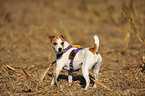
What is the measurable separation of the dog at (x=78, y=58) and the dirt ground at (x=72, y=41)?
1.40 feet

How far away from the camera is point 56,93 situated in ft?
11.5

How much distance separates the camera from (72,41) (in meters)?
8.08

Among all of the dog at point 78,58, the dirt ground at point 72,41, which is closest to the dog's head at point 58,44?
the dog at point 78,58

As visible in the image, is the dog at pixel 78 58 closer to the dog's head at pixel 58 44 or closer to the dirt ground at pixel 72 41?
the dog's head at pixel 58 44

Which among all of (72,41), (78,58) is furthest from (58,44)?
(72,41)

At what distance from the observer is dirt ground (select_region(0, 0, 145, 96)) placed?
12.5 ft

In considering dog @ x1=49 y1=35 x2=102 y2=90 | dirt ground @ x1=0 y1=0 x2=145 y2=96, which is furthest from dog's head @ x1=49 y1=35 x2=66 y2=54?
dirt ground @ x1=0 y1=0 x2=145 y2=96

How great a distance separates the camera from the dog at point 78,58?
11.3 ft

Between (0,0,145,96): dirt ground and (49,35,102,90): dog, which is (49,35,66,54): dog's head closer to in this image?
(49,35,102,90): dog

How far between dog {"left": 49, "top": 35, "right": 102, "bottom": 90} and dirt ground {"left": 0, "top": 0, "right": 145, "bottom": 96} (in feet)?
1.40

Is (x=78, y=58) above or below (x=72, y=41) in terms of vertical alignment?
below

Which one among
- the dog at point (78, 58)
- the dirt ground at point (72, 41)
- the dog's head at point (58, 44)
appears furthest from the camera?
the dirt ground at point (72, 41)

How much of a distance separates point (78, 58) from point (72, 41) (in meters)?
4.45

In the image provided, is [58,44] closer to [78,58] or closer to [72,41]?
[78,58]
